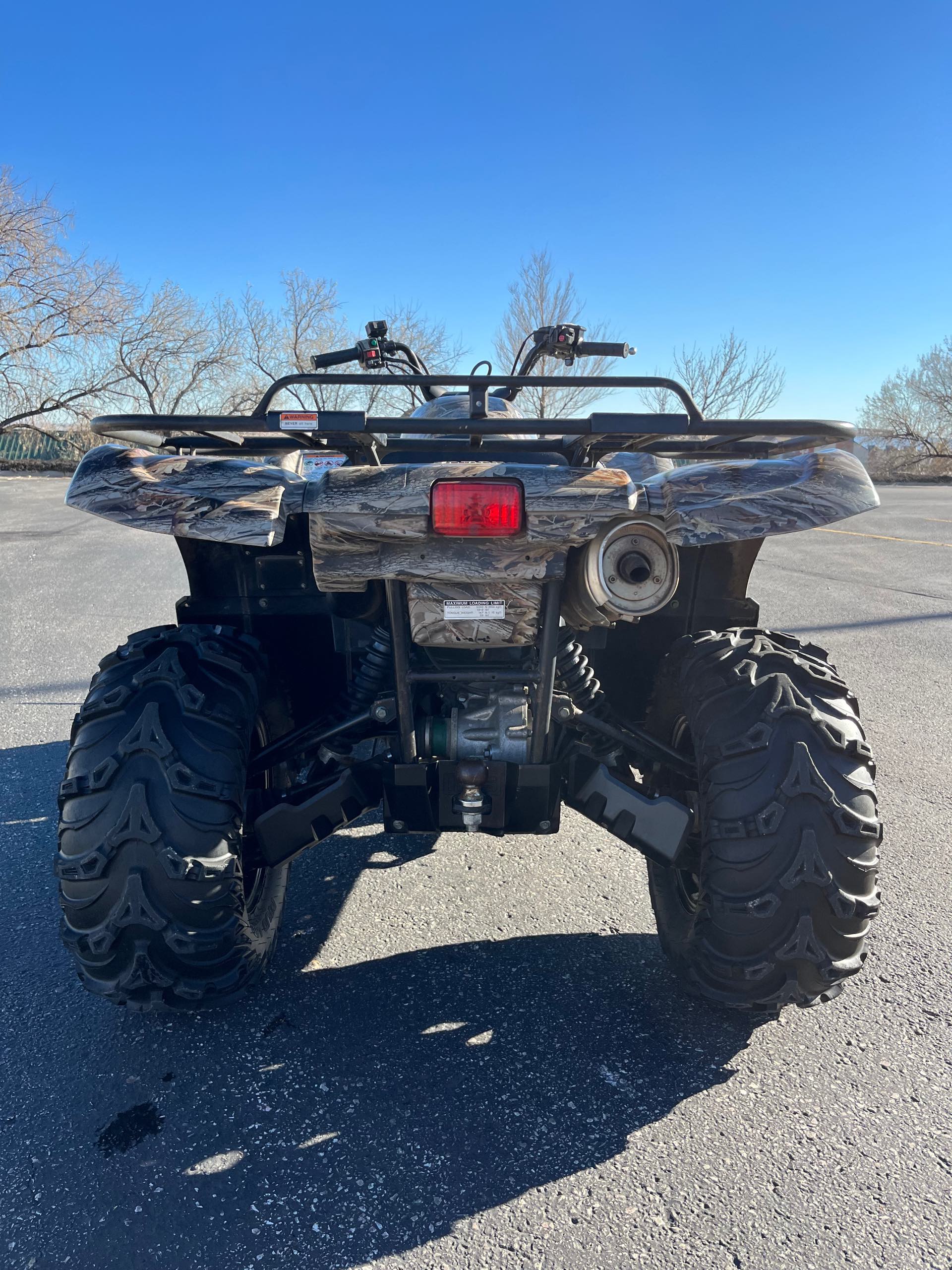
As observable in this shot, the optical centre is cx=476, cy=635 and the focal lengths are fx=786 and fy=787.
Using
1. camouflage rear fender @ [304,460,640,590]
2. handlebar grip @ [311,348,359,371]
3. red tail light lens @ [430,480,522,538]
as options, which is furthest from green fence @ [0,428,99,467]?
red tail light lens @ [430,480,522,538]

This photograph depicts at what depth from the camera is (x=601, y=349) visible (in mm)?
3092

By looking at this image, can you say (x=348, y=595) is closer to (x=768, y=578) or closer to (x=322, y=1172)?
(x=322, y=1172)

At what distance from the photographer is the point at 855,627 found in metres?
7.59

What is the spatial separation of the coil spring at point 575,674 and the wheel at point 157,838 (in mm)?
970

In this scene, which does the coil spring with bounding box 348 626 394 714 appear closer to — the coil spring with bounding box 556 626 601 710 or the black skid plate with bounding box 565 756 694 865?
the coil spring with bounding box 556 626 601 710

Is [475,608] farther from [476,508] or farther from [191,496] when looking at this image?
[191,496]

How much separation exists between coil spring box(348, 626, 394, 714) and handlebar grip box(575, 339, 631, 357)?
142cm

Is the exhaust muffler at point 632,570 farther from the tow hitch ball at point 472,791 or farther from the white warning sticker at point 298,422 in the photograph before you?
the white warning sticker at point 298,422

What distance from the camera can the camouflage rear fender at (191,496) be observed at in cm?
183

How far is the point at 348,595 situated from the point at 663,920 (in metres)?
1.43

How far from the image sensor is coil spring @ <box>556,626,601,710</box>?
2439mm

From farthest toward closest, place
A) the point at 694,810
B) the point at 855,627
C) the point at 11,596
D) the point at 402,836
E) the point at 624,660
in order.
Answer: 1. the point at 11,596
2. the point at 855,627
3. the point at 402,836
4. the point at 624,660
5. the point at 694,810

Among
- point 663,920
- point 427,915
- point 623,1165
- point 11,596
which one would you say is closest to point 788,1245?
point 623,1165

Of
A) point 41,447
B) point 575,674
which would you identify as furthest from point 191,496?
point 41,447
